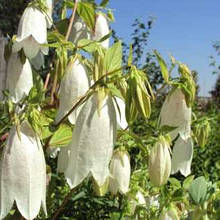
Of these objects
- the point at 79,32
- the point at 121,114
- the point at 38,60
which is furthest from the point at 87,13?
the point at 121,114

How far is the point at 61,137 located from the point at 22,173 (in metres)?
0.22

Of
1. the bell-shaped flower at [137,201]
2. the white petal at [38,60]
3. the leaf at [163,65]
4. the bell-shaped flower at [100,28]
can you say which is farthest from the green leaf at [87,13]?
the bell-shaped flower at [137,201]

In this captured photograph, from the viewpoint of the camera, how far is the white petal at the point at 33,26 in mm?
1366

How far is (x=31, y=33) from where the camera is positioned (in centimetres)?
137

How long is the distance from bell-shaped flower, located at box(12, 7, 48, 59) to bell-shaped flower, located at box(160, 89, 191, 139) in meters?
0.39

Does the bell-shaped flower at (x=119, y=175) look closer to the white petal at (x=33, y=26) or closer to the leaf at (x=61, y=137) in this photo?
the leaf at (x=61, y=137)

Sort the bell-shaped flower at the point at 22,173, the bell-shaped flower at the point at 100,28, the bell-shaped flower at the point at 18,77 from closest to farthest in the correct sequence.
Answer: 1. the bell-shaped flower at the point at 22,173
2. the bell-shaped flower at the point at 18,77
3. the bell-shaped flower at the point at 100,28

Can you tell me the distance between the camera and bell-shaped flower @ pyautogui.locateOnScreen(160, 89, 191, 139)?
1277 mm

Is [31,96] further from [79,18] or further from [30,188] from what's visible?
[79,18]

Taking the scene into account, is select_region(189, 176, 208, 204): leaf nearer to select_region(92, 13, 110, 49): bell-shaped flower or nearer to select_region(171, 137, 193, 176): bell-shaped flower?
select_region(171, 137, 193, 176): bell-shaped flower

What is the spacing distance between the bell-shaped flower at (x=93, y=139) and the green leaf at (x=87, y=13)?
46cm

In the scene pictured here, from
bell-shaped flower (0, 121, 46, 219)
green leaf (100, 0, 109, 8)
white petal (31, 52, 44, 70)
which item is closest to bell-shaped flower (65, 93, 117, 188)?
bell-shaped flower (0, 121, 46, 219)

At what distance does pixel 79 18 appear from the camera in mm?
1544

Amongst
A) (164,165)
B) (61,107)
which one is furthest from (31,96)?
(164,165)
